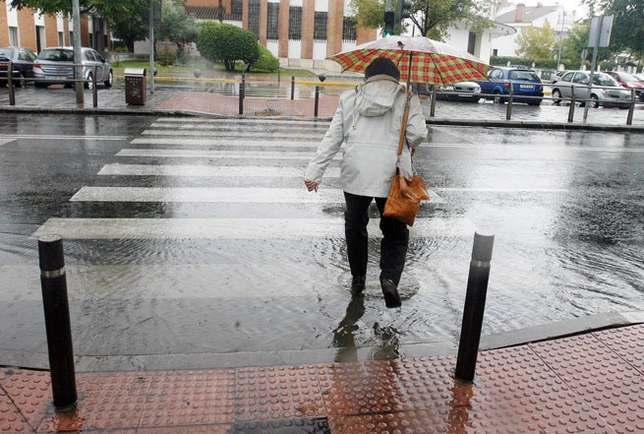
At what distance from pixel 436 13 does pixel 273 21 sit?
73.6 feet

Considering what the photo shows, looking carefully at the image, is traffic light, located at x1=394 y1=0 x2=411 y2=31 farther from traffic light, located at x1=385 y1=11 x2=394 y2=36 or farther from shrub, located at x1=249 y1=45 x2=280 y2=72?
shrub, located at x1=249 y1=45 x2=280 y2=72

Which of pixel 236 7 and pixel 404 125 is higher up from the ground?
pixel 236 7

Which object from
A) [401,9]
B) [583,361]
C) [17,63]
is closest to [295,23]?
[17,63]

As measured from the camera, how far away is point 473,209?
7.47 metres

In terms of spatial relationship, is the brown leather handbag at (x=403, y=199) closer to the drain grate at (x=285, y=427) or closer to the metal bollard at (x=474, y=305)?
the metal bollard at (x=474, y=305)

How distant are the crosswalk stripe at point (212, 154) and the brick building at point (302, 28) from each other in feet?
118

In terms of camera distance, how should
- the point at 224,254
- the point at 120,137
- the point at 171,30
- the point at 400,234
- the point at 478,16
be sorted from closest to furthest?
the point at 400,234
the point at 224,254
the point at 120,137
the point at 478,16
the point at 171,30

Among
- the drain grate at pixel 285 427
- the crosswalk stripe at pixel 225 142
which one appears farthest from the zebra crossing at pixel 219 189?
the drain grate at pixel 285 427

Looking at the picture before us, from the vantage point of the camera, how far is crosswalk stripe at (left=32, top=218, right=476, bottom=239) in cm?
608

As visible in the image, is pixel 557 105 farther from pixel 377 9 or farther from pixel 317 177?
pixel 317 177

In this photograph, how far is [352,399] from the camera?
335 centimetres

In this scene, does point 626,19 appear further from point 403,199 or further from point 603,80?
point 403,199

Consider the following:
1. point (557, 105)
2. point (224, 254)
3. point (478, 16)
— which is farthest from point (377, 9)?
A: point (224, 254)

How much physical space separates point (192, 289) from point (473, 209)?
3930 mm
